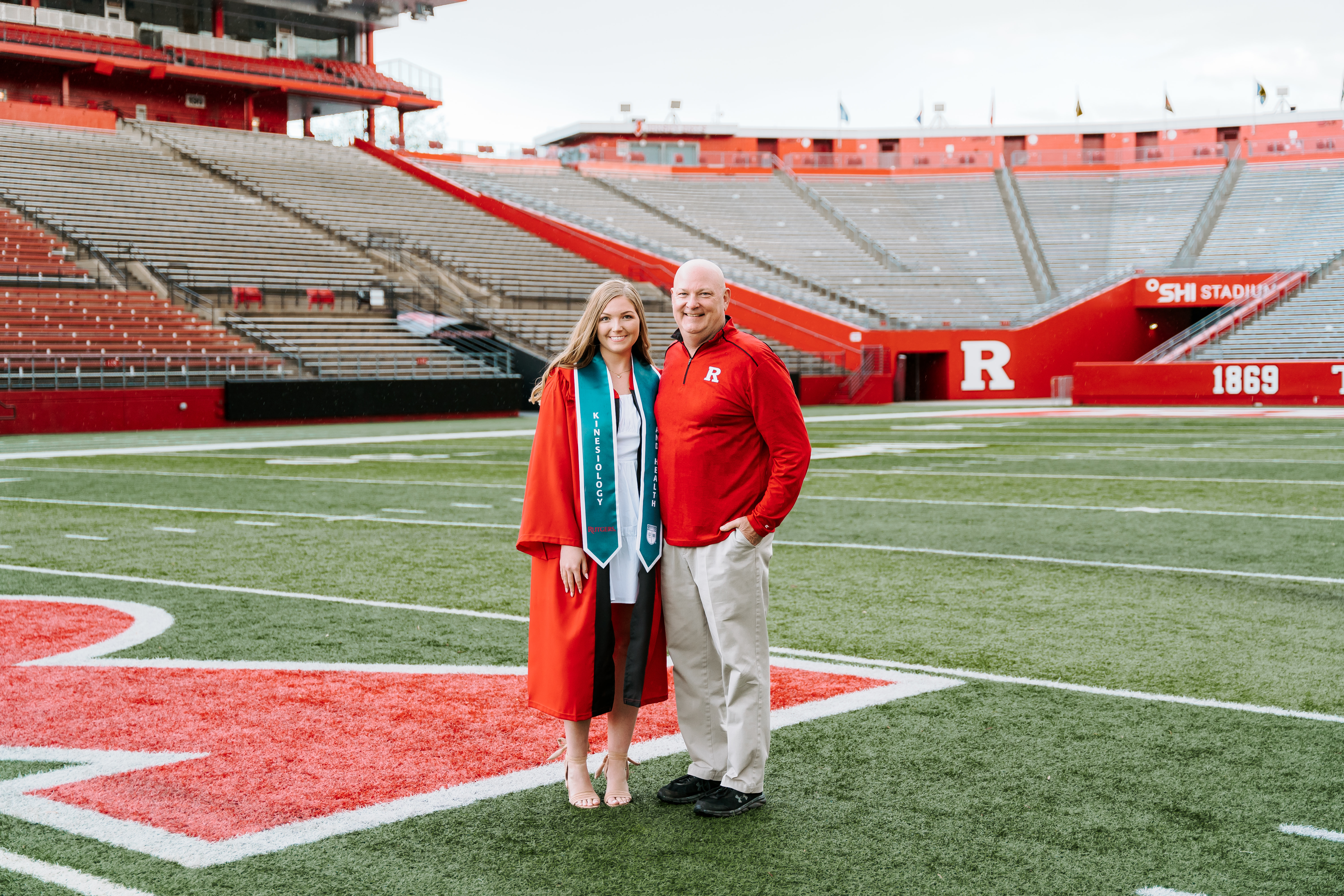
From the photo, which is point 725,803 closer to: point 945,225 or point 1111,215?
point 945,225

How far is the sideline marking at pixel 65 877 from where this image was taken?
3141mm

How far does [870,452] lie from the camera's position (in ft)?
57.0

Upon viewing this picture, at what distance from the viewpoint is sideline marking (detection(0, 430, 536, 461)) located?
57.9ft

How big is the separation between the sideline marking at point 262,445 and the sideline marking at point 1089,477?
323 inches

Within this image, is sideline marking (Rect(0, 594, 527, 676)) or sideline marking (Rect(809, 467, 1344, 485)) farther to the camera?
sideline marking (Rect(809, 467, 1344, 485))

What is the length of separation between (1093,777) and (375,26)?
46.3 metres

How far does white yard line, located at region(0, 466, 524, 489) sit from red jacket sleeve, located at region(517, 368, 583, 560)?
943cm

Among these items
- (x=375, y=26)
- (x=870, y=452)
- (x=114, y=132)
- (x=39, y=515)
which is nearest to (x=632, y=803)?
(x=39, y=515)

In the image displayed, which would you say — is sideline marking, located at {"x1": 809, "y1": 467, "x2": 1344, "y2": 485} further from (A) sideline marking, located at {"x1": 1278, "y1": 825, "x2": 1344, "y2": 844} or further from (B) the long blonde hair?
(B) the long blonde hair

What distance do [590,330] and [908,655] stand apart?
8.67 ft

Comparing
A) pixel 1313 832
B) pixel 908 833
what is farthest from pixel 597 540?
pixel 1313 832

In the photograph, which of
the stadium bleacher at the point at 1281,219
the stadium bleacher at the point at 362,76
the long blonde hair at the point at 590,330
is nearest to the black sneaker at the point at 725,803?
the long blonde hair at the point at 590,330

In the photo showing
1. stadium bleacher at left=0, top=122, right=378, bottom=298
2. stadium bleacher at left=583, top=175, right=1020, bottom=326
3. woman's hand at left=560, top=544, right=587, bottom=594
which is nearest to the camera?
woman's hand at left=560, top=544, right=587, bottom=594

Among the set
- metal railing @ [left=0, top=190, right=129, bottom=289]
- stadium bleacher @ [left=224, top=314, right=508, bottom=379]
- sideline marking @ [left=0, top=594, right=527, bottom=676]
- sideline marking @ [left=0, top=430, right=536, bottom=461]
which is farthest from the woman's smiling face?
metal railing @ [left=0, top=190, right=129, bottom=289]
